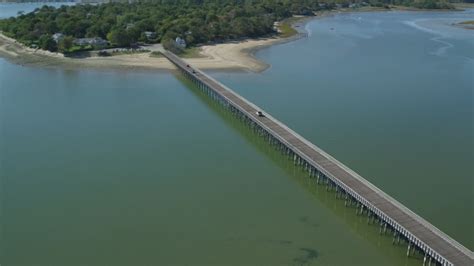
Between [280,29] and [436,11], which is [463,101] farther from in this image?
[436,11]

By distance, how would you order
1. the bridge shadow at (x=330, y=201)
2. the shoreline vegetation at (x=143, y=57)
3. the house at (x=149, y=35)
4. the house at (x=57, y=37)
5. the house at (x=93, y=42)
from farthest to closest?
the house at (x=149, y=35) → the house at (x=93, y=42) → the house at (x=57, y=37) → the shoreline vegetation at (x=143, y=57) → the bridge shadow at (x=330, y=201)

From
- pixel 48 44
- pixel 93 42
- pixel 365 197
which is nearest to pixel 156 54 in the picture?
pixel 93 42

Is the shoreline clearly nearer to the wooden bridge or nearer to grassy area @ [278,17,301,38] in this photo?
grassy area @ [278,17,301,38]

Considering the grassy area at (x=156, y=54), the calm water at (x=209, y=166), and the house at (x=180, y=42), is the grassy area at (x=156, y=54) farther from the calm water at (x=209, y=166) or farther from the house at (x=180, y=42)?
the calm water at (x=209, y=166)

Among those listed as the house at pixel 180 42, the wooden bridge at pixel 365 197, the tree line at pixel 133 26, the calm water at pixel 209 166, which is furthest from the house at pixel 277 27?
the wooden bridge at pixel 365 197

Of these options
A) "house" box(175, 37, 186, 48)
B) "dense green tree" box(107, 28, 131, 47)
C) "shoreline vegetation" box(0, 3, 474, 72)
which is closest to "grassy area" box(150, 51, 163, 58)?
"shoreline vegetation" box(0, 3, 474, 72)

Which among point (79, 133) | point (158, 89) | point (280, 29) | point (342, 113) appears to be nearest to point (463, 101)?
point (342, 113)


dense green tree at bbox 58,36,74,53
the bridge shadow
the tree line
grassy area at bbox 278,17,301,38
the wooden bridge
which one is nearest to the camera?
the wooden bridge
